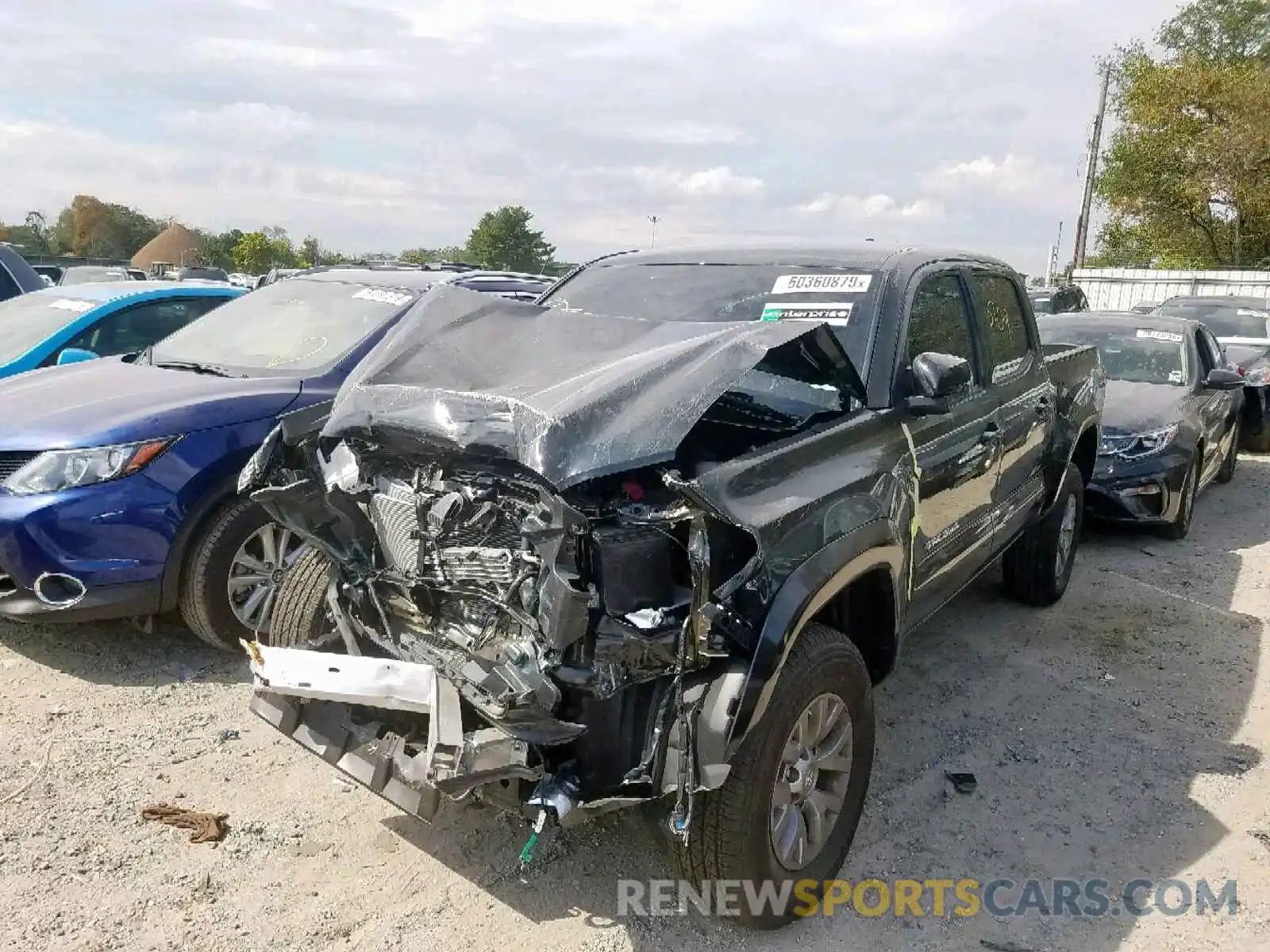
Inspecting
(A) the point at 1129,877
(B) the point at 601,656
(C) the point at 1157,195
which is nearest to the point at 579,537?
(B) the point at 601,656

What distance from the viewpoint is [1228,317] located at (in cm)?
1330

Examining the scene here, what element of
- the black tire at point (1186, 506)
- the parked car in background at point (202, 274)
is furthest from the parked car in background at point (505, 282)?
the parked car in background at point (202, 274)

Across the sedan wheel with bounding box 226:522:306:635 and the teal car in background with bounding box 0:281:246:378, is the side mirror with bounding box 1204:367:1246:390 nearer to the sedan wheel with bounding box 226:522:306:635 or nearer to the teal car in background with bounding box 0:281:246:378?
the sedan wheel with bounding box 226:522:306:635

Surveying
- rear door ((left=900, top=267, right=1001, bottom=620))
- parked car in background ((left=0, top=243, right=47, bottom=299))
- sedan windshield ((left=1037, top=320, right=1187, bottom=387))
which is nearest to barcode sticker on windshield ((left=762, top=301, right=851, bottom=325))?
rear door ((left=900, top=267, right=1001, bottom=620))

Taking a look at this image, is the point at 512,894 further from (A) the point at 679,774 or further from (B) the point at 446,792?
(A) the point at 679,774

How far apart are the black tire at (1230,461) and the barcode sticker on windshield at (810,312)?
6.72m

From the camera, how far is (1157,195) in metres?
29.2

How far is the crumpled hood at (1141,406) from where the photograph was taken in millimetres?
6859

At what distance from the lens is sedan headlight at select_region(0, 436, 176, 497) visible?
3.99 metres

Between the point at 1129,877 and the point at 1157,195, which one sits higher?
the point at 1157,195

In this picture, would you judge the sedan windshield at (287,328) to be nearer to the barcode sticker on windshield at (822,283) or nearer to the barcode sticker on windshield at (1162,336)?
the barcode sticker on windshield at (822,283)

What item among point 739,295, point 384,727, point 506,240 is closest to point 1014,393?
point 739,295

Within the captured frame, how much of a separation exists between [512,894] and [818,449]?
5.30ft

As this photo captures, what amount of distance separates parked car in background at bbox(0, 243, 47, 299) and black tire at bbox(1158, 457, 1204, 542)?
383 inches
